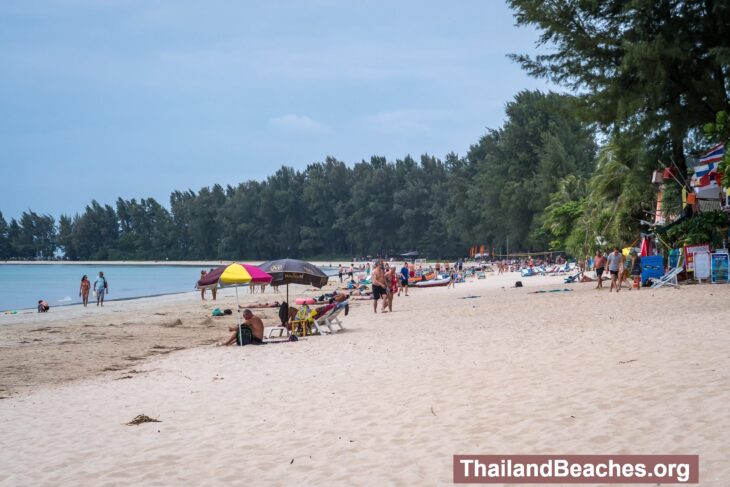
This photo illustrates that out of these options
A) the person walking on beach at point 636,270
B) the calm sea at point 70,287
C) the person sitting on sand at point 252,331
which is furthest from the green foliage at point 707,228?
the calm sea at point 70,287

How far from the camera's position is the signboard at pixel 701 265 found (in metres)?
18.2

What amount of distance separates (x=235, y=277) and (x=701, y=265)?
1223cm

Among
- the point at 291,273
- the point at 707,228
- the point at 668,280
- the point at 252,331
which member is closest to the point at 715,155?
the point at 707,228

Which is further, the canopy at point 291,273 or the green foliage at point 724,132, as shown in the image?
the green foliage at point 724,132

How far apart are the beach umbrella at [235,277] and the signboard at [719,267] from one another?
11.7 m

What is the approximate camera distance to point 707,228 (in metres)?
19.0

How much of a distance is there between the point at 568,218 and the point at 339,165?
70462 millimetres

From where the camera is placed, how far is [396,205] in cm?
9712

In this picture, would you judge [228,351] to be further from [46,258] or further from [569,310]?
[46,258]

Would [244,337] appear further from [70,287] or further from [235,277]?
[70,287]

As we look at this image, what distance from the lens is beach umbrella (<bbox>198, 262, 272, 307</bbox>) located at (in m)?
13.1

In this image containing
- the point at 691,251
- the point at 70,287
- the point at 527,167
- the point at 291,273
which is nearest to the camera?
the point at 291,273

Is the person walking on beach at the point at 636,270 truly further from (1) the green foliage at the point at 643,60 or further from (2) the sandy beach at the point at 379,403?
(2) the sandy beach at the point at 379,403

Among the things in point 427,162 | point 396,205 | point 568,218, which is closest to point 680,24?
point 568,218
